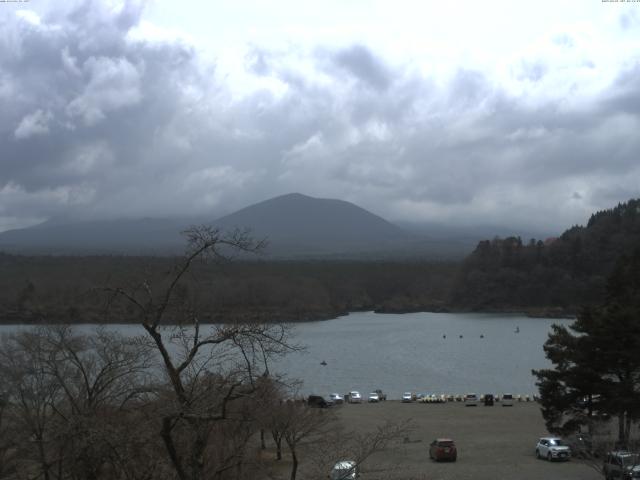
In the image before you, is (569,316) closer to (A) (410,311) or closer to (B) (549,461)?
(A) (410,311)

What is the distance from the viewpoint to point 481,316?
78625 mm

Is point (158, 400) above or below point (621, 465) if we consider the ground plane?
above

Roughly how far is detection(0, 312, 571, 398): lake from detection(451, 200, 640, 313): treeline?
9.12 meters

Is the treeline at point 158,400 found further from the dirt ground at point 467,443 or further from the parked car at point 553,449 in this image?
the parked car at point 553,449

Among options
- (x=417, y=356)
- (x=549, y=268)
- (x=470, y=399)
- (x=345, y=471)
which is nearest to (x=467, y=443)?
(x=470, y=399)

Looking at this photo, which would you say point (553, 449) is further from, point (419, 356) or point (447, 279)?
point (447, 279)

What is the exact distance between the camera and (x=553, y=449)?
51.0 feet

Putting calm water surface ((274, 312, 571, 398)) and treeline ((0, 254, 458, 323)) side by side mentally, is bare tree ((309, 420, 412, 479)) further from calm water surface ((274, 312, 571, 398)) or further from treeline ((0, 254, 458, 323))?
treeline ((0, 254, 458, 323))

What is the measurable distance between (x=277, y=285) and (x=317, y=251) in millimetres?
111935

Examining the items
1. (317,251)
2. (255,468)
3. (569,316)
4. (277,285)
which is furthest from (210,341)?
(317,251)

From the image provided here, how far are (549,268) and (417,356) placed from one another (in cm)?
4003

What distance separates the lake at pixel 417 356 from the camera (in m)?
34.7

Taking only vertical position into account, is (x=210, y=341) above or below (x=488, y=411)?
above

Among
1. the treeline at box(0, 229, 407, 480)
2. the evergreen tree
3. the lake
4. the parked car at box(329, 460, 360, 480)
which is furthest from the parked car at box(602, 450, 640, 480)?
the lake
